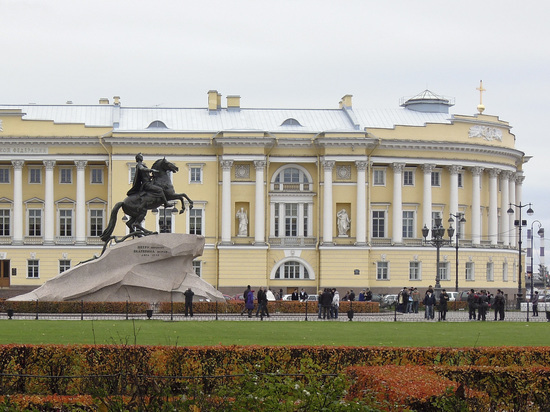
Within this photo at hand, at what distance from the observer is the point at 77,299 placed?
153 ft

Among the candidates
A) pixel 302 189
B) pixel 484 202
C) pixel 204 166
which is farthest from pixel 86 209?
pixel 484 202

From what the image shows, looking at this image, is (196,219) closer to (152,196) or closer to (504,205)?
(504,205)

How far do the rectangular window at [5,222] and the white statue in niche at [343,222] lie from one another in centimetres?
2562

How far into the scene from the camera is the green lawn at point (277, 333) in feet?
92.5

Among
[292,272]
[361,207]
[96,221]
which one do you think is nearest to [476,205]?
[361,207]

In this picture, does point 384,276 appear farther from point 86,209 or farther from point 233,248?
point 86,209

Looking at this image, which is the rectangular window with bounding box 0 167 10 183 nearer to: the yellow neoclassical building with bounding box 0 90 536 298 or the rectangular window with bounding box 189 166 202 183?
the yellow neoclassical building with bounding box 0 90 536 298

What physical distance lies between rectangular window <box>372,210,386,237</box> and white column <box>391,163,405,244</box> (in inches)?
47.6

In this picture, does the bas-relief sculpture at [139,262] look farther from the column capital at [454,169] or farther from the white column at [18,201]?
the column capital at [454,169]

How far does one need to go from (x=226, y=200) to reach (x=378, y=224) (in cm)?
1238

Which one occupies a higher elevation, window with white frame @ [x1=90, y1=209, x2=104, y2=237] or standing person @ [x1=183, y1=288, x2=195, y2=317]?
window with white frame @ [x1=90, y1=209, x2=104, y2=237]

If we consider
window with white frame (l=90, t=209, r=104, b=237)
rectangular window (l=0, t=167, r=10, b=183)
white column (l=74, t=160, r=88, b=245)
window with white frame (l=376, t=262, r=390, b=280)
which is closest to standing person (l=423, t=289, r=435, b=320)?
window with white frame (l=376, t=262, r=390, b=280)

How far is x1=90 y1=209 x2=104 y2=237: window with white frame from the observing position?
83312 mm

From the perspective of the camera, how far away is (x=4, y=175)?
83188 mm
